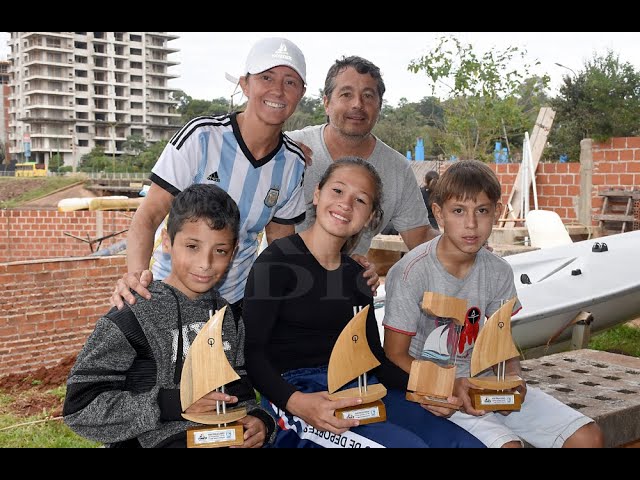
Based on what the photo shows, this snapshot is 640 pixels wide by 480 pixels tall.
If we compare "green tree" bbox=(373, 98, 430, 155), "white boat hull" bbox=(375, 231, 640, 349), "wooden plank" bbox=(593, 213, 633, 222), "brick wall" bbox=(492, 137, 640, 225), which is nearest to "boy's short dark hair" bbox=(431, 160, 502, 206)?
"white boat hull" bbox=(375, 231, 640, 349)

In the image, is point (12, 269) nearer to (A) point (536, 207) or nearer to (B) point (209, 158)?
(B) point (209, 158)

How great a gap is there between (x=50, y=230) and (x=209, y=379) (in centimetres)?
1206

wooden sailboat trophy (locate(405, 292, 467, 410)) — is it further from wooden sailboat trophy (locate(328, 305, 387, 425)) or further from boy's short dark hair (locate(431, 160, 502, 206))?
boy's short dark hair (locate(431, 160, 502, 206))

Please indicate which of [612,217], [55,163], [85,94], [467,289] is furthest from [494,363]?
[85,94]

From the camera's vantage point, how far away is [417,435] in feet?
5.05

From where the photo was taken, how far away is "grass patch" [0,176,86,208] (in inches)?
1224

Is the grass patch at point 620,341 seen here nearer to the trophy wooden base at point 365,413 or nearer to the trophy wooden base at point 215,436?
the trophy wooden base at point 365,413

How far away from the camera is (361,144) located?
2.27m

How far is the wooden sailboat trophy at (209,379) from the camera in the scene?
1260mm

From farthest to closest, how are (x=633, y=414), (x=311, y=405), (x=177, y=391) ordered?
(x=633, y=414), (x=311, y=405), (x=177, y=391)

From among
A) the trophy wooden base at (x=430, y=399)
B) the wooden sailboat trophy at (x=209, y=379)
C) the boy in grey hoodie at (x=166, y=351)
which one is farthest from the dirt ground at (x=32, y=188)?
the wooden sailboat trophy at (x=209, y=379)

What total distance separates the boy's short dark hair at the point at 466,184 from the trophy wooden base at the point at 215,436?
2.72 feet

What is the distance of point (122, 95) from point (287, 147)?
40242mm
